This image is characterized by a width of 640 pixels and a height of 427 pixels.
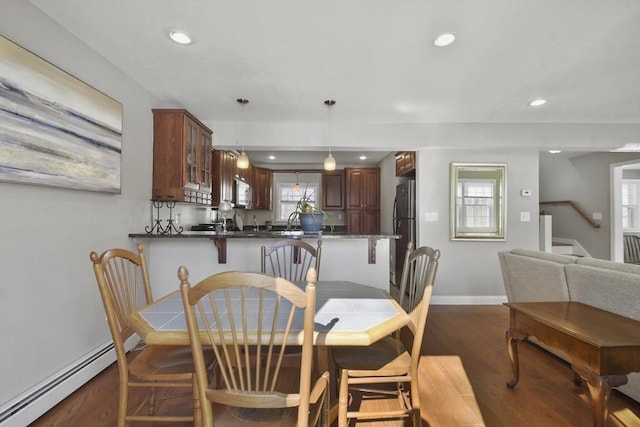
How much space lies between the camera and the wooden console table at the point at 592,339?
4.26 feet

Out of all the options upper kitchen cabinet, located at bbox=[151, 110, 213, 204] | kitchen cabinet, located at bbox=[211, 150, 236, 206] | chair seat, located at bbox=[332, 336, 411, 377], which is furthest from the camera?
→ kitchen cabinet, located at bbox=[211, 150, 236, 206]

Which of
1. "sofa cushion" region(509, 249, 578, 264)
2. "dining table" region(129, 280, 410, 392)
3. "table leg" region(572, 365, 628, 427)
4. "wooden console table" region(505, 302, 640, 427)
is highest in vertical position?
"sofa cushion" region(509, 249, 578, 264)

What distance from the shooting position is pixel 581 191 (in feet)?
18.4

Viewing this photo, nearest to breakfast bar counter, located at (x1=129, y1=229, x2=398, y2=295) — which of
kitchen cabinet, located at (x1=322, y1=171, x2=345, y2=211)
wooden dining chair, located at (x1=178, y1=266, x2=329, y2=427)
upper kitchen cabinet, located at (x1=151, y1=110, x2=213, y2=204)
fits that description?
upper kitchen cabinet, located at (x1=151, y1=110, x2=213, y2=204)

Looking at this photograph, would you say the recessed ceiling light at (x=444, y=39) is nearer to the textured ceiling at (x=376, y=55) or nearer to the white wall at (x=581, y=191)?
the textured ceiling at (x=376, y=55)

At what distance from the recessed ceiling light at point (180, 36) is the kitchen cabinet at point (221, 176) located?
220 cm

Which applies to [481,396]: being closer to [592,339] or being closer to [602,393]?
[602,393]

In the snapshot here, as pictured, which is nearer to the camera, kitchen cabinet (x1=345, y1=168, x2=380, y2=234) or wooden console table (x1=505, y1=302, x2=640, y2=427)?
wooden console table (x1=505, y1=302, x2=640, y2=427)

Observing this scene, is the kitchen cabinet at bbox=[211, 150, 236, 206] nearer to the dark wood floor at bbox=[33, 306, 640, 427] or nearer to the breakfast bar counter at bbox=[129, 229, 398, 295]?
the breakfast bar counter at bbox=[129, 229, 398, 295]

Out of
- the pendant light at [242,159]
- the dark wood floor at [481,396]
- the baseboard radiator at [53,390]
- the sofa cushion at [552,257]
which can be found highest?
the pendant light at [242,159]

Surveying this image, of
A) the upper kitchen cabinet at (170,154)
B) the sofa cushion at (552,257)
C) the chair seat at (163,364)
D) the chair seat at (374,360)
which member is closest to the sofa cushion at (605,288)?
the sofa cushion at (552,257)

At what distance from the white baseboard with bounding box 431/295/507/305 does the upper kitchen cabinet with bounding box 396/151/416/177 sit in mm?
1841

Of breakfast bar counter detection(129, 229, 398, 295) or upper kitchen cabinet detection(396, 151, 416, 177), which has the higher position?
upper kitchen cabinet detection(396, 151, 416, 177)

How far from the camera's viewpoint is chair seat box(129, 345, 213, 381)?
4.34 feet
